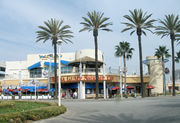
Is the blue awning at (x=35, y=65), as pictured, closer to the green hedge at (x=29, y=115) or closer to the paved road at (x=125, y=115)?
the paved road at (x=125, y=115)

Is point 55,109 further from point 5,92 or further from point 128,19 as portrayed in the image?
point 5,92

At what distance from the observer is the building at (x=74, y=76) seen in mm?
45344

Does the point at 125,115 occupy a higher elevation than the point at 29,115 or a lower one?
lower

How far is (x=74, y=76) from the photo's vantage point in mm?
45094

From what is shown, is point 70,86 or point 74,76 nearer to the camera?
point 74,76

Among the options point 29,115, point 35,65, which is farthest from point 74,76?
point 29,115

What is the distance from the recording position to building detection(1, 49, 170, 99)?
4534 cm

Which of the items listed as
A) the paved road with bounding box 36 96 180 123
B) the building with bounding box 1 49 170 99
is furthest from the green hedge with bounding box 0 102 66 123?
the building with bounding box 1 49 170 99

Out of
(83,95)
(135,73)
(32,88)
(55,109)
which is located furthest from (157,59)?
(55,109)

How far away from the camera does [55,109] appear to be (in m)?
15.3

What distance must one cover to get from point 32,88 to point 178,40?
30.6 metres

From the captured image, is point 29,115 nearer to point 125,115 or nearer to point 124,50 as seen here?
point 125,115

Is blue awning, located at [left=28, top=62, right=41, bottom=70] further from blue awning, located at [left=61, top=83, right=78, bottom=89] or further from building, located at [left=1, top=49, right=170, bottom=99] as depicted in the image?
blue awning, located at [left=61, top=83, right=78, bottom=89]

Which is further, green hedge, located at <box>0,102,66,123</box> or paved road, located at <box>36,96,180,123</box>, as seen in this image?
paved road, located at <box>36,96,180,123</box>
